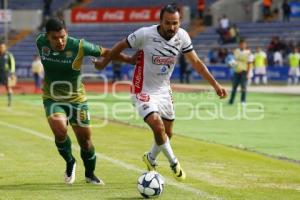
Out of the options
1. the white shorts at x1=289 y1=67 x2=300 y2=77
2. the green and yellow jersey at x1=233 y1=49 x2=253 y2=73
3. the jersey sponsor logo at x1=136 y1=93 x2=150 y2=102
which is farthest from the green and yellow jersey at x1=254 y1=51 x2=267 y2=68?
the jersey sponsor logo at x1=136 y1=93 x2=150 y2=102

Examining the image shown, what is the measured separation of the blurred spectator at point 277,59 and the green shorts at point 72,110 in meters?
38.2

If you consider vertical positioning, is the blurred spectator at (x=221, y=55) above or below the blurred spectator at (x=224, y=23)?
below

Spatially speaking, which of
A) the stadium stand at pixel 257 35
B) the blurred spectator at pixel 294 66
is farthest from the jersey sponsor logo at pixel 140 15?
the blurred spectator at pixel 294 66

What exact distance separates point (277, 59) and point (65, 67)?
127 ft

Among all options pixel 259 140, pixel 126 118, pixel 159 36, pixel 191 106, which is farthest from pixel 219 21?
pixel 159 36

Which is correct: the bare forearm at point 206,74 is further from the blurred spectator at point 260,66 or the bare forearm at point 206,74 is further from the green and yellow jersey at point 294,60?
the blurred spectator at point 260,66

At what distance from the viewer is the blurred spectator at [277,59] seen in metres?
48.3

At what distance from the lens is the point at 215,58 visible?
51250 millimetres

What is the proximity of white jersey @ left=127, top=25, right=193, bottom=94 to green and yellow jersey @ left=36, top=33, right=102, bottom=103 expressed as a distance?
53cm

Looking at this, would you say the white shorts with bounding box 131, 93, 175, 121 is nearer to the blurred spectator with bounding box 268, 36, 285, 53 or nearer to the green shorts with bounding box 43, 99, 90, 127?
the green shorts with bounding box 43, 99, 90, 127

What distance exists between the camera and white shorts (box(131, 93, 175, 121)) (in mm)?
10555

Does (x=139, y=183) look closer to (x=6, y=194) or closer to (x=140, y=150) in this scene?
(x=6, y=194)

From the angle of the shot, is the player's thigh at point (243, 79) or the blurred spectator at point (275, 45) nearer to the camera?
the player's thigh at point (243, 79)

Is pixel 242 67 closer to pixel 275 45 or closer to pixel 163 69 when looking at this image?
pixel 163 69
